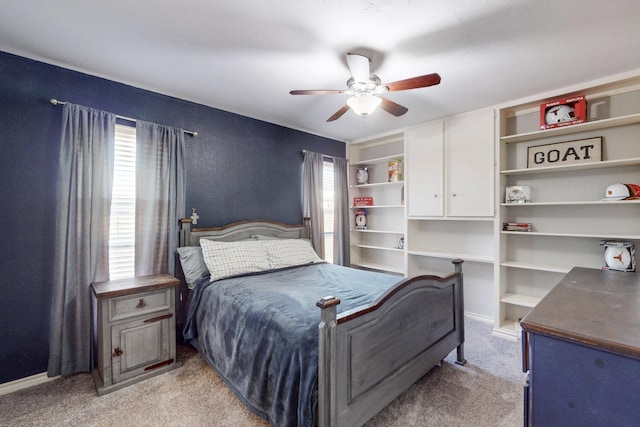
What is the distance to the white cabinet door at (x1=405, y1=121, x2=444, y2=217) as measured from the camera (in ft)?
11.5

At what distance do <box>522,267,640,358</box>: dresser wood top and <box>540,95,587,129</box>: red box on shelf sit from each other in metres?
1.70

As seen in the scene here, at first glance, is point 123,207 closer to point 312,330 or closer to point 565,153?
point 312,330

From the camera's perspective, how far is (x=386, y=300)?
1713 millimetres

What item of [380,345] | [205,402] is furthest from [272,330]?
[205,402]

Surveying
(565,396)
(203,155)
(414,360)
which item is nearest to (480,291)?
(414,360)

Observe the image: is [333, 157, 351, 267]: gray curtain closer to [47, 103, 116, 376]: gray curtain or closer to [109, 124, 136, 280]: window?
[109, 124, 136, 280]: window

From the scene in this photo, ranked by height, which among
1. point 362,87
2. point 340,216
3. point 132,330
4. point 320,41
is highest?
point 320,41

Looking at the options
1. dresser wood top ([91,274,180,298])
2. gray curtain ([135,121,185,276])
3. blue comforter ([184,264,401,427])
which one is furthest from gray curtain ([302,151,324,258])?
dresser wood top ([91,274,180,298])

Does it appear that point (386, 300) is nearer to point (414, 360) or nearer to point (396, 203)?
point (414, 360)

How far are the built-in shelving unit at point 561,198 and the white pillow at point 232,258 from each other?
8.29 feet

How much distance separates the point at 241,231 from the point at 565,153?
11.4ft

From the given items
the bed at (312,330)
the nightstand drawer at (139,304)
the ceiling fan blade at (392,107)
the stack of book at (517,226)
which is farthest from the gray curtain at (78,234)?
the stack of book at (517,226)

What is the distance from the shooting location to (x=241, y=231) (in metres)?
3.26

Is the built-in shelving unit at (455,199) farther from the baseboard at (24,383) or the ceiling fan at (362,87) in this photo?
the baseboard at (24,383)
